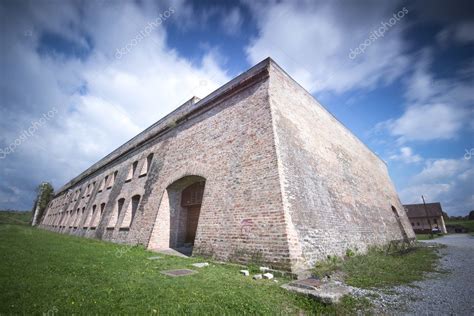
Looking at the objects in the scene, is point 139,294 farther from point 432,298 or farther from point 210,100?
point 210,100

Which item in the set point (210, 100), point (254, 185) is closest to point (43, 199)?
point (210, 100)

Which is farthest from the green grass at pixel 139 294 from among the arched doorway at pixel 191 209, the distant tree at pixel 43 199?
the distant tree at pixel 43 199

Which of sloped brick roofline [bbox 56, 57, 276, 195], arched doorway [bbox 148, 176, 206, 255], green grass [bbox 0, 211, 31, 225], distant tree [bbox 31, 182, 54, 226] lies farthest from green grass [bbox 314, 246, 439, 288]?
distant tree [bbox 31, 182, 54, 226]

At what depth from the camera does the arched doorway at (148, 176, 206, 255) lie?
966 centimetres

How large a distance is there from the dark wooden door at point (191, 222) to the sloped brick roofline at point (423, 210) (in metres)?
52.7

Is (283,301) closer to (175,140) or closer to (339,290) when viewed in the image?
(339,290)

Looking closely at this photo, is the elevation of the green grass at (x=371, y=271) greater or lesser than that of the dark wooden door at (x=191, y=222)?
lesser

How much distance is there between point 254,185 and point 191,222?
5.03m

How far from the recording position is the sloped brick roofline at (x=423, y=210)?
144ft

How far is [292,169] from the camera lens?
6.80 metres

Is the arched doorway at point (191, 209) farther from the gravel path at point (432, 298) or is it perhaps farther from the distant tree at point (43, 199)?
the distant tree at point (43, 199)

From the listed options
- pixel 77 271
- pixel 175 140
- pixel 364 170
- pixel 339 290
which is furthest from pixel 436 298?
pixel 364 170

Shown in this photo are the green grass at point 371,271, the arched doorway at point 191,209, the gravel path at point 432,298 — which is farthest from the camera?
the arched doorway at point 191,209

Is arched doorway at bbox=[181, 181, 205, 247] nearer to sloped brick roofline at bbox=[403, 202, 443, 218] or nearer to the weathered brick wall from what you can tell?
the weathered brick wall
